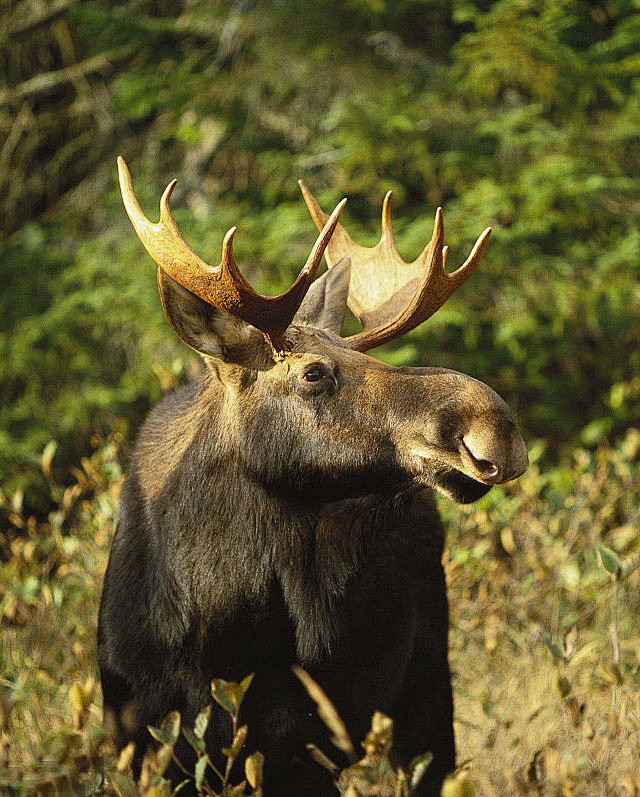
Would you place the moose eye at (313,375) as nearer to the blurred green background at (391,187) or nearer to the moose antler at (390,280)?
the moose antler at (390,280)

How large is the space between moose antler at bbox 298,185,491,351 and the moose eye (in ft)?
1.09

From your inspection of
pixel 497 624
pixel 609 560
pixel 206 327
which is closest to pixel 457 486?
pixel 609 560

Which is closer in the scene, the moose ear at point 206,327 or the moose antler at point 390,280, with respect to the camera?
the moose ear at point 206,327

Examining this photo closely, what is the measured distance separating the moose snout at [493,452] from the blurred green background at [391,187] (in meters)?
3.49

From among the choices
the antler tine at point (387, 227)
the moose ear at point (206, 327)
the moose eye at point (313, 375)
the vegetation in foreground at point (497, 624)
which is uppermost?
the moose ear at point (206, 327)

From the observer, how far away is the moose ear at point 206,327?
8.16 ft

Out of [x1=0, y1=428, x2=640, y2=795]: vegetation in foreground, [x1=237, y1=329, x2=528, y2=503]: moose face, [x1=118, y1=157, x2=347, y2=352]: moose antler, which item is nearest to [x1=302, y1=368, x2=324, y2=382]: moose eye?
[x1=237, y1=329, x2=528, y2=503]: moose face

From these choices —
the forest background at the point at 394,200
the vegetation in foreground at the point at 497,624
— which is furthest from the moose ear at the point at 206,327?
the forest background at the point at 394,200

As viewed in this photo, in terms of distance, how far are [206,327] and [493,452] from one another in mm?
886

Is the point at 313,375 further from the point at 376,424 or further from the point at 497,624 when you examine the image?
the point at 497,624

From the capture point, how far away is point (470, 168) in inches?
251

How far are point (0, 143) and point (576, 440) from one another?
223 inches

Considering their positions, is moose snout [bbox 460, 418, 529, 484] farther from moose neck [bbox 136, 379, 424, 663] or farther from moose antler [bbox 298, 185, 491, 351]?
moose antler [bbox 298, 185, 491, 351]

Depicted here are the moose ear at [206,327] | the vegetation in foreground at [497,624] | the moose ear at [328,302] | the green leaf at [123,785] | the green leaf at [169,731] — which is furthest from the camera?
the vegetation in foreground at [497,624]
